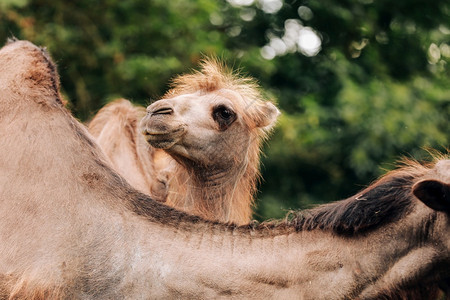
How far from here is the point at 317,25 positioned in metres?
13.0

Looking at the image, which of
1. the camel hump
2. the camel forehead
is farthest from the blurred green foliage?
the camel forehead

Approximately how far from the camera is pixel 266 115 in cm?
616

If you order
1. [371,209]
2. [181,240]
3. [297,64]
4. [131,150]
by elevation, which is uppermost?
[371,209]

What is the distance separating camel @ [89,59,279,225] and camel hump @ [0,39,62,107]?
3.82 ft

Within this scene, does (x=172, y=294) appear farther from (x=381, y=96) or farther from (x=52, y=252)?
(x=381, y=96)

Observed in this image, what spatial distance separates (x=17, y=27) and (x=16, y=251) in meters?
7.75

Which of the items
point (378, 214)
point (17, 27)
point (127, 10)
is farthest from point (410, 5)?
point (378, 214)

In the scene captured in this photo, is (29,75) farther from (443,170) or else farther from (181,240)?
(443,170)

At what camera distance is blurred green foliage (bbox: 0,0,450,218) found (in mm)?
10641

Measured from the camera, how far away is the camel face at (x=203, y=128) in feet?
17.1

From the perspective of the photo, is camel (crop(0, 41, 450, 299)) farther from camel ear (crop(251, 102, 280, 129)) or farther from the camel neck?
camel ear (crop(251, 102, 280, 129))

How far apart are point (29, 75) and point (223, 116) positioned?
2.06 metres

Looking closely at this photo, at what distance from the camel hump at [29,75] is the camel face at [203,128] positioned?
1.13 m

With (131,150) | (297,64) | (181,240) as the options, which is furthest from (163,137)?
(297,64)
